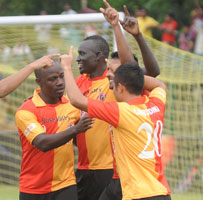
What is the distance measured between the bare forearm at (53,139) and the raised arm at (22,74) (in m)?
0.55

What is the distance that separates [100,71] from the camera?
5992mm

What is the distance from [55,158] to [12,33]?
114 inches

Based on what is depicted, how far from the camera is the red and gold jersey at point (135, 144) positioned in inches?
190

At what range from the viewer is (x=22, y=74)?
554 centimetres

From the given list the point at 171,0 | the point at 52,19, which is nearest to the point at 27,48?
the point at 52,19

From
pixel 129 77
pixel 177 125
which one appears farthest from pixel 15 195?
pixel 129 77

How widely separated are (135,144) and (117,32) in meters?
1.06

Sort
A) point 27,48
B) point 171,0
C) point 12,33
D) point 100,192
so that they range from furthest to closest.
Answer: point 171,0, point 27,48, point 12,33, point 100,192

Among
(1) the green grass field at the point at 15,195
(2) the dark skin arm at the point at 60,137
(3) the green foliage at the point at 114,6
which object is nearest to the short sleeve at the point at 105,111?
(2) the dark skin arm at the point at 60,137

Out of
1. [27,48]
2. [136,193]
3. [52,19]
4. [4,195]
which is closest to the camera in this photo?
[136,193]

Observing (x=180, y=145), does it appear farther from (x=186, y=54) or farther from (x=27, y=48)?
(x=27, y=48)

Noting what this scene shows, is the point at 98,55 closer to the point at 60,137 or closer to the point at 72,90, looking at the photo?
the point at 60,137

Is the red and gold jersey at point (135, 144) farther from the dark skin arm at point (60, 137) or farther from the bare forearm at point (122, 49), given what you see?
the bare forearm at point (122, 49)

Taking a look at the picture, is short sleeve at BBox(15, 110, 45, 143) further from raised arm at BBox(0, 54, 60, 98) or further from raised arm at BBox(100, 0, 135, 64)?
raised arm at BBox(100, 0, 135, 64)
